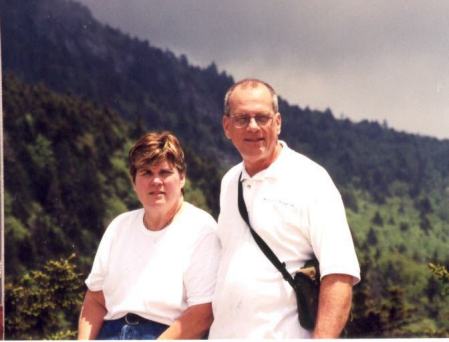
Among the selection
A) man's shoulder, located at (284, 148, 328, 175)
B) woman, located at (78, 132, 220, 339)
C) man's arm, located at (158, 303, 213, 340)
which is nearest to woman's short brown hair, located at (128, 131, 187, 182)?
woman, located at (78, 132, 220, 339)

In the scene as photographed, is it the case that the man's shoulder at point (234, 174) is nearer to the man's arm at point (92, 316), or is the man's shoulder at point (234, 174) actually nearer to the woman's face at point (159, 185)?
the woman's face at point (159, 185)

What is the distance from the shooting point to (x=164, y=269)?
9.00ft

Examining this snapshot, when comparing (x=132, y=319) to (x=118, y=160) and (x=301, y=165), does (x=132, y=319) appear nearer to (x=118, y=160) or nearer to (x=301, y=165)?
(x=301, y=165)

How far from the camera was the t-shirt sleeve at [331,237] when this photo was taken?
247 cm

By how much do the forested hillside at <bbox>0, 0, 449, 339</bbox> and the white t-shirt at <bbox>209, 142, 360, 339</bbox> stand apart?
41.9 inches

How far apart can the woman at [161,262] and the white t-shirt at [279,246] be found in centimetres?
11

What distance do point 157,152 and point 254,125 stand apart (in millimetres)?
389

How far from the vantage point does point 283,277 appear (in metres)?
2.56

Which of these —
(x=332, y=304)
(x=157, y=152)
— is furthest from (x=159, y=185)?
(x=332, y=304)

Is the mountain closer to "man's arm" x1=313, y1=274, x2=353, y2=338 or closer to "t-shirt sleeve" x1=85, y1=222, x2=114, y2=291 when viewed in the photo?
"t-shirt sleeve" x1=85, y1=222, x2=114, y2=291

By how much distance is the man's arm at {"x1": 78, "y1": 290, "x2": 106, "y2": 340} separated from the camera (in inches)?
114

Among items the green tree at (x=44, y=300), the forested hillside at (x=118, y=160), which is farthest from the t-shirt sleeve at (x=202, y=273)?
the green tree at (x=44, y=300)

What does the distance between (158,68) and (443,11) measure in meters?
1.42

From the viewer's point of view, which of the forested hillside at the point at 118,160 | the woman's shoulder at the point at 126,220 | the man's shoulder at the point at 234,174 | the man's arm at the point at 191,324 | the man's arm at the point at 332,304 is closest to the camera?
the man's arm at the point at 332,304
